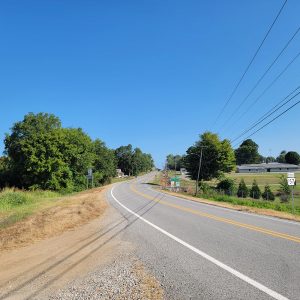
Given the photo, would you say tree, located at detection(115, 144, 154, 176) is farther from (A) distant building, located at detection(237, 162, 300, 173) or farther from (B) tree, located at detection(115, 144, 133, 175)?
(A) distant building, located at detection(237, 162, 300, 173)

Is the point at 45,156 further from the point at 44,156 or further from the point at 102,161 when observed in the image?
the point at 102,161

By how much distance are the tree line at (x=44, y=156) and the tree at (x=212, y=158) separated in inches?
858

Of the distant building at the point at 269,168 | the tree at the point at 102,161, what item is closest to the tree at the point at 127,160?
the distant building at the point at 269,168

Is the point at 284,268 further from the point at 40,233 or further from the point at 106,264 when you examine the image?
the point at 40,233

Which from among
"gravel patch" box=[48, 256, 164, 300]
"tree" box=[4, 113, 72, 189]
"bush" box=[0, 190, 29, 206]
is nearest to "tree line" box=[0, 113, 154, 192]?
"tree" box=[4, 113, 72, 189]

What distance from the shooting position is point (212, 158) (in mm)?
81938

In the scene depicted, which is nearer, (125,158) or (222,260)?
(222,260)

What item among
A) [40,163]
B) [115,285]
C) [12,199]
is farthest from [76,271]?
[40,163]

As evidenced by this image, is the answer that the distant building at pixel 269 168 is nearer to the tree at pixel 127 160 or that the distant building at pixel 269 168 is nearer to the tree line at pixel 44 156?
the tree at pixel 127 160

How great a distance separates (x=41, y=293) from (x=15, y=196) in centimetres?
2779

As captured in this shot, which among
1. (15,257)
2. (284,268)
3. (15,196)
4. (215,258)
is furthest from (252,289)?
(15,196)

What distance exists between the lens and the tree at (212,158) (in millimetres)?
81625

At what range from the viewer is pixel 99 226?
55.2 ft

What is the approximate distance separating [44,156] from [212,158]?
1371 inches
